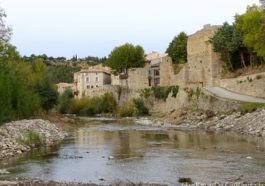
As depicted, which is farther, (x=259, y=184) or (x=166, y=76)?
(x=166, y=76)

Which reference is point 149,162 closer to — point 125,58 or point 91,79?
point 125,58

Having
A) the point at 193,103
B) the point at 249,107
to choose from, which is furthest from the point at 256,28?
the point at 193,103

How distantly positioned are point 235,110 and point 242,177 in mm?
17972

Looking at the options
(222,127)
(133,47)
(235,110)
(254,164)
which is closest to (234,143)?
(254,164)

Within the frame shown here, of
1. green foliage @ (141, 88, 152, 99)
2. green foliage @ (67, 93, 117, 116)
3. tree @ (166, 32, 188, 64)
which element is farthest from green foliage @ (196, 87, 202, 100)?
green foliage @ (67, 93, 117, 116)

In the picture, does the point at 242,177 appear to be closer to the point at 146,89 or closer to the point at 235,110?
the point at 235,110

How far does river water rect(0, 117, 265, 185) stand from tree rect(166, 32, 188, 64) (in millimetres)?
39426

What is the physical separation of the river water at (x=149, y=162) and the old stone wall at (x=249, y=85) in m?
12.1

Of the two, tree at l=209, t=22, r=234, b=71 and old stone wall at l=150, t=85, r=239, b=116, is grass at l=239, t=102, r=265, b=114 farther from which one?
tree at l=209, t=22, r=234, b=71

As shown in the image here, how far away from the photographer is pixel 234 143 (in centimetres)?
1903

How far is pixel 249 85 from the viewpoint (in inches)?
1296

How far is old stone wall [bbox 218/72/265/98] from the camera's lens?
103 feet

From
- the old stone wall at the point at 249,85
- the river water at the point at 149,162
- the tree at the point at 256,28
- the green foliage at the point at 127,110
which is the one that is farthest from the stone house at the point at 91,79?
the river water at the point at 149,162

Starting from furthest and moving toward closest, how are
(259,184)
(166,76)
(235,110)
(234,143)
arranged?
(166,76), (235,110), (234,143), (259,184)
